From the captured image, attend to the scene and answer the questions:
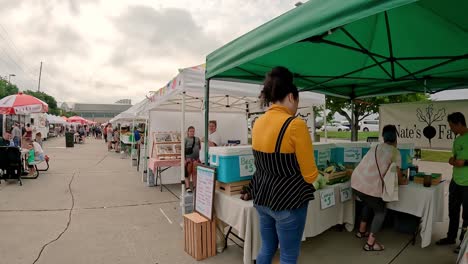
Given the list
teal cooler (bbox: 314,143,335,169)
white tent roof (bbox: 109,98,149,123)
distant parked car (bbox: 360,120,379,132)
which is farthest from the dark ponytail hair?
distant parked car (bbox: 360,120,379,132)

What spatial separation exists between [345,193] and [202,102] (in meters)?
4.65

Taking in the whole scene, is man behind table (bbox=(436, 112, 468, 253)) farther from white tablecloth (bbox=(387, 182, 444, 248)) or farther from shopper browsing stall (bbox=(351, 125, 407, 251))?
shopper browsing stall (bbox=(351, 125, 407, 251))

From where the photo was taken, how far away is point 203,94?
5043 mm

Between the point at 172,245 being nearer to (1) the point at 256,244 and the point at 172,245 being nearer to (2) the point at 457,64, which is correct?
(1) the point at 256,244

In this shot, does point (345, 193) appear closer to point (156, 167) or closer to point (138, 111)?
point (156, 167)

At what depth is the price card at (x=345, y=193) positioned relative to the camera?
3688 mm

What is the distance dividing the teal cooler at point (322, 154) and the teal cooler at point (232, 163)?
3.55 ft

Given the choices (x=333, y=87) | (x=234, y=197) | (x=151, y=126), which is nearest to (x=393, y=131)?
(x=234, y=197)

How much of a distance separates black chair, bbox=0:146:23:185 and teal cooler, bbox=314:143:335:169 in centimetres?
745

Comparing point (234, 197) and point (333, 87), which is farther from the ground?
point (333, 87)

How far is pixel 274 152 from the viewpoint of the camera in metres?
1.76

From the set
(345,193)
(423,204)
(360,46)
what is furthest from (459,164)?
(360,46)

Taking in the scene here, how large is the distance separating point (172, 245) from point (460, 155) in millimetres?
3628

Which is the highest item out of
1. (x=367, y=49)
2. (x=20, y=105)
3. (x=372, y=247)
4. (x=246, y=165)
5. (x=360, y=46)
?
(x=367, y=49)
